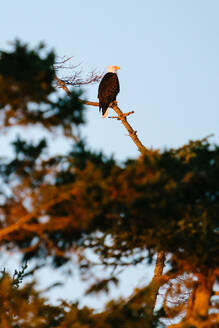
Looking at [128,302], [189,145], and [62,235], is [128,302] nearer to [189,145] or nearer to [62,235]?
[62,235]

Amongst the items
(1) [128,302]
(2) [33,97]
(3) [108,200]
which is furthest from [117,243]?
(2) [33,97]

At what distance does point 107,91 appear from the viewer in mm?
16047

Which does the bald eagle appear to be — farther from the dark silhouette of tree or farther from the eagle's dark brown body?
the dark silhouette of tree

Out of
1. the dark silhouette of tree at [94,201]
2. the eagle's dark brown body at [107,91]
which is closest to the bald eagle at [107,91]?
Answer: the eagle's dark brown body at [107,91]

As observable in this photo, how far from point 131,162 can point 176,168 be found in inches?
22.9

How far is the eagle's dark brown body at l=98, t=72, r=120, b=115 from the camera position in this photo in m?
15.6

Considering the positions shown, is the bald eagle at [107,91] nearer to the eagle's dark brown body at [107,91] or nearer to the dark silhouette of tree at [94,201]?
the eagle's dark brown body at [107,91]

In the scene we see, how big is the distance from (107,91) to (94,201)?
11.2m


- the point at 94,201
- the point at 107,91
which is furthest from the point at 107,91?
the point at 94,201

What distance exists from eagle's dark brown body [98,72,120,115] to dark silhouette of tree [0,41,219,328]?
8981 mm

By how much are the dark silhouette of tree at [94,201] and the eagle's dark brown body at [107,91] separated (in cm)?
898

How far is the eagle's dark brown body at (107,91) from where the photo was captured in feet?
51.2

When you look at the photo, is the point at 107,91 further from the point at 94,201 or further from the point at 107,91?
the point at 94,201

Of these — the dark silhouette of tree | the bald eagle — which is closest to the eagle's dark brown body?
the bald eagle
